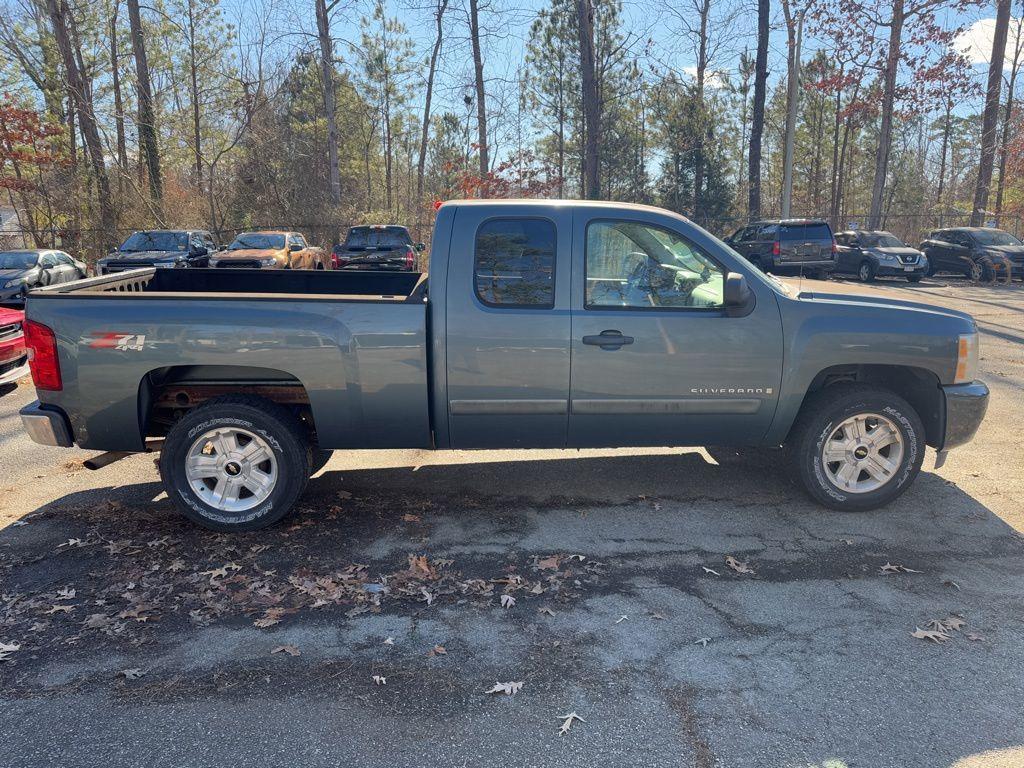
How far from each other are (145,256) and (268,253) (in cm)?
318

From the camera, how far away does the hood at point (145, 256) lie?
710 inches

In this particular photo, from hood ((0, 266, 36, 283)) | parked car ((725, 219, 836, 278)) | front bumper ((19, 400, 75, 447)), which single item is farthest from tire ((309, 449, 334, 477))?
parked car ((725, 219, 836, 278))

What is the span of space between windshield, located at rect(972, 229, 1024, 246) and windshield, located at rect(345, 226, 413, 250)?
17843 millimetres

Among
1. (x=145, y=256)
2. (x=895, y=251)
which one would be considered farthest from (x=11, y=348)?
(x=895, y=251)

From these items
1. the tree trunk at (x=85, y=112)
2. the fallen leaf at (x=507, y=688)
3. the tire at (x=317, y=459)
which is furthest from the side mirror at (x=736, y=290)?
the tree trunk at (x=85, y=112)

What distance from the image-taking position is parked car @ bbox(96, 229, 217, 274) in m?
18.0

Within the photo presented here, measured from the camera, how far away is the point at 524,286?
189 inches

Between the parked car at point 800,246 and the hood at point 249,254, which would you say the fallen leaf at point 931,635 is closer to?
the hood at point 249,254

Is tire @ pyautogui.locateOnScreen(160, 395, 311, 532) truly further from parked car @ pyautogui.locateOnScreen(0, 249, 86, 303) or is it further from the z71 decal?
parked car @ pyautogui.locateOnScreen(0, 249, 86, 303)

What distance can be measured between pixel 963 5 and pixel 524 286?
31399 millimetres

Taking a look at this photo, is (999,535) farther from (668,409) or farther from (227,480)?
(227,480)

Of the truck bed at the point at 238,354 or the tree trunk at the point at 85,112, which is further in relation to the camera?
the tree trunk at the point at 85,112

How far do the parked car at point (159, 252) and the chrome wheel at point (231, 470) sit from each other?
14760 mm

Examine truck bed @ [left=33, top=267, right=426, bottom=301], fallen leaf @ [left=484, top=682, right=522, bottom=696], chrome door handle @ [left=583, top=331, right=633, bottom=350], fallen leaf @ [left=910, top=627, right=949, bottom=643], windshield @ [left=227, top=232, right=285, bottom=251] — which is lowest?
fallen leaf @ [left=484, top=682, right=522, bottom=696]
